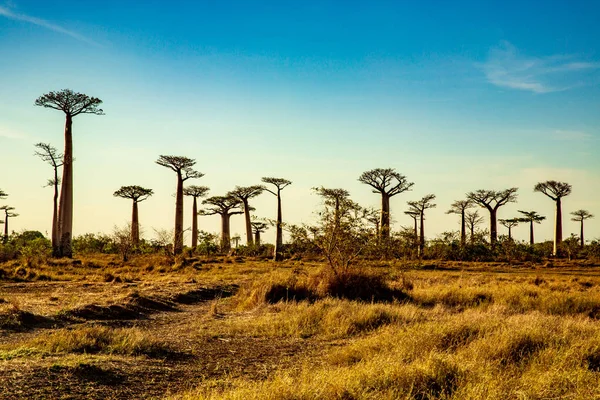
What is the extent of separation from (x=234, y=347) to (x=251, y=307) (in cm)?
427

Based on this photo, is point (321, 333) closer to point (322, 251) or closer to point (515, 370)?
point (515, 370)

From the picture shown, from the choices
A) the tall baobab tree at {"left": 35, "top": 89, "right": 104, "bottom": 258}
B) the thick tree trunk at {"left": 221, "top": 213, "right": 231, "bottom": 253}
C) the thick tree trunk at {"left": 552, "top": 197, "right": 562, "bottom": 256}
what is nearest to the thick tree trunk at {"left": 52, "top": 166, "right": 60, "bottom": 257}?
the tall baobab tree at {"left": 35, "top": 89, "right": 104, "bottom": 258}

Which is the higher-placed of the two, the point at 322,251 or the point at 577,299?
the point at 322,251

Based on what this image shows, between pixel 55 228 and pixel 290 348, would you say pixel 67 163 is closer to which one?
pixel 55 228

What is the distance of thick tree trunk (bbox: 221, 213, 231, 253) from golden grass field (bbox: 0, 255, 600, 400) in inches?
1198

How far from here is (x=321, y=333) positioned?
858cm

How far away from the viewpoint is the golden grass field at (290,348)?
15.9ft

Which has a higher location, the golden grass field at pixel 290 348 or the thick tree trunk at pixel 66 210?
the thick tree trunk at pixel 66 210

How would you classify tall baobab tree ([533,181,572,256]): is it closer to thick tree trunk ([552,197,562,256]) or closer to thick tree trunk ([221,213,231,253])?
thick tree trunk ([552,197,562,256])

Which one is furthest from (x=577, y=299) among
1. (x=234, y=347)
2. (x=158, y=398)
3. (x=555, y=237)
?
(x=555, y=237)

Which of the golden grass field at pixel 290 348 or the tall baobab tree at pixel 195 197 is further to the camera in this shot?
the tall baobab tree at pixel 195 197

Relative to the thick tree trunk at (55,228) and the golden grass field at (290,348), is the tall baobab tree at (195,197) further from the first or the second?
the golden grass field at (290,348)

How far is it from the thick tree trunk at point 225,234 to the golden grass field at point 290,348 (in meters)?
30.4

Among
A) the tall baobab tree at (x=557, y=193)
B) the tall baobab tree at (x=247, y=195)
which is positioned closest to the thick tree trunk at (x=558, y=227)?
the tall baobab tree at (x=557, y=193)
